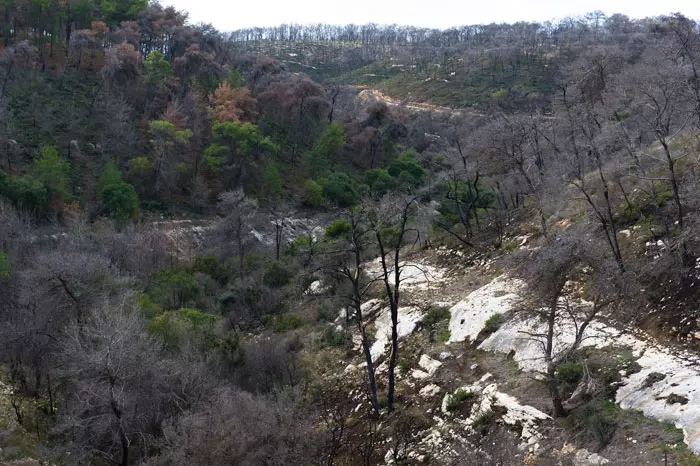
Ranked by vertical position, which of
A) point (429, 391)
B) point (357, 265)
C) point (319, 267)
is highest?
point (357, 265)

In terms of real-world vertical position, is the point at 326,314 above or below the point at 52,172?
below

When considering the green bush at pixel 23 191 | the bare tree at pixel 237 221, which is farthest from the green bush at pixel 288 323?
the green bush at pixel 23 191

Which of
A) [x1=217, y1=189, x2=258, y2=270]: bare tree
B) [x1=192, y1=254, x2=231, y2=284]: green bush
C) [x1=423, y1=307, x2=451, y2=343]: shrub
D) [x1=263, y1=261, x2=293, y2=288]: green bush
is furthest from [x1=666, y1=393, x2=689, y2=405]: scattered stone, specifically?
[x1=217, y1=189, x2=258, y2=270]: bare tree

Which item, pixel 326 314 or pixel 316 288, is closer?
pixel 326 314

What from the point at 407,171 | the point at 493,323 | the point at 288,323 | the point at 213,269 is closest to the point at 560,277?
the point at 493,323

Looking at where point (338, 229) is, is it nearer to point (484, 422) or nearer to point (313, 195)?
point (313, 195)

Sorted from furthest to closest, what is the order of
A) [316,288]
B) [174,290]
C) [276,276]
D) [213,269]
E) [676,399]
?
[213,269]
[276,276]
[316,288]
[174,290]
[676,399]

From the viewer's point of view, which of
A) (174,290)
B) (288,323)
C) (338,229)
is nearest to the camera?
(288,323)

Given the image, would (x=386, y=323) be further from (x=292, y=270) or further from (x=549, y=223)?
(x=292, y=270)

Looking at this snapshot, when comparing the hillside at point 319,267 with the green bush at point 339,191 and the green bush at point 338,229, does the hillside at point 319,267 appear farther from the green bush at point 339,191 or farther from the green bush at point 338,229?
the green bush at point 339,191
